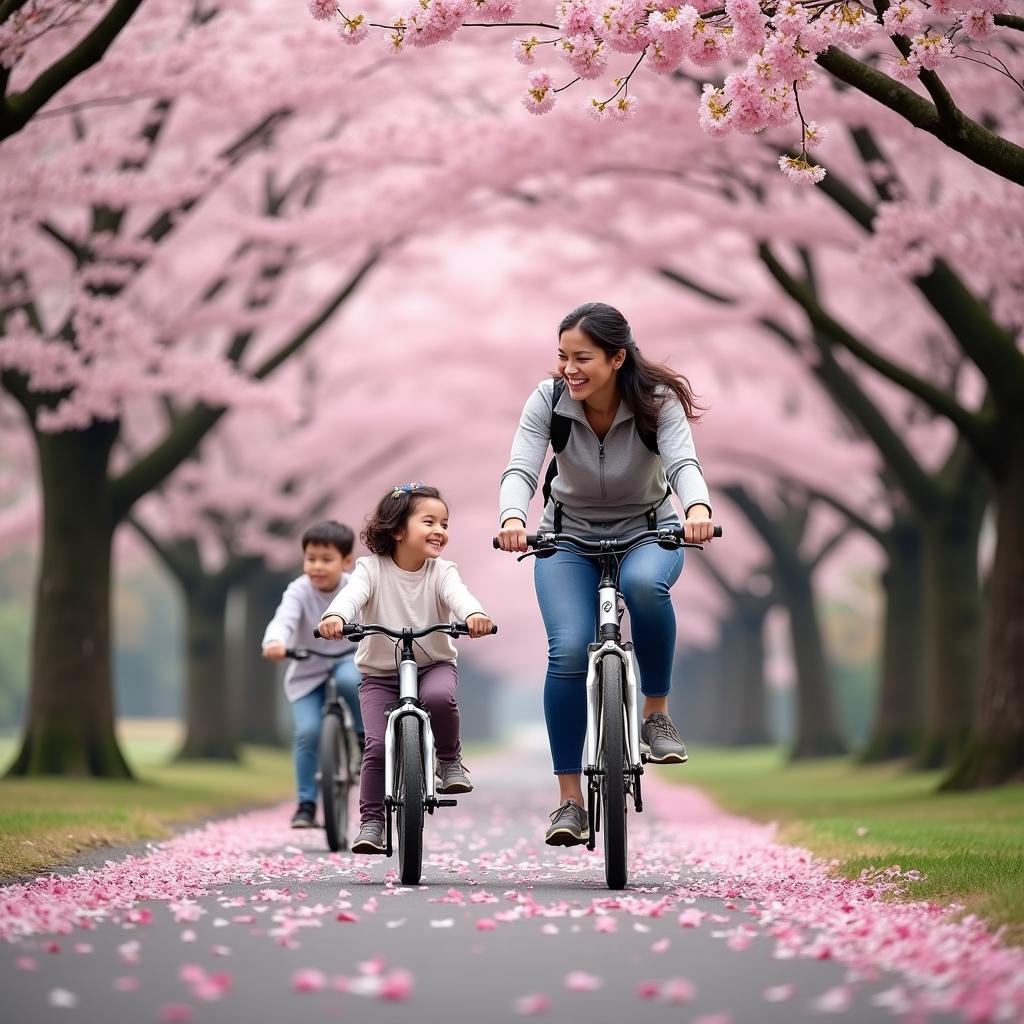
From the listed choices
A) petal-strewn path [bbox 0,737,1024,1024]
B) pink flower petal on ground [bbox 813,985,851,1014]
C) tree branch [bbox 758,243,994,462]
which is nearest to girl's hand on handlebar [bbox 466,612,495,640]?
petal-strewn path [bbox 0,737,1024,1024]

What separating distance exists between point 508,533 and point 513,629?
175 feet

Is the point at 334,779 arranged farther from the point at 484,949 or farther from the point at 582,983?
the point at 582,983

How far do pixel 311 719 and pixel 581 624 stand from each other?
329 cm

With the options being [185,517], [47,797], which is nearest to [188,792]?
[47,797]

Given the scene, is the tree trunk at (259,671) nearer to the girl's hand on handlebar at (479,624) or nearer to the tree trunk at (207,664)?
the tree trunk at (207,664)

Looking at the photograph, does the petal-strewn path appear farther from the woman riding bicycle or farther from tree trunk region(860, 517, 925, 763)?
tree trunk region(860, 517, 925, 763)

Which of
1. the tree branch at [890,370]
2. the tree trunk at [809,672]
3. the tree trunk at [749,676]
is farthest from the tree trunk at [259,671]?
the tree branch at [890,370]

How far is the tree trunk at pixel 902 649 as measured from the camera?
2227 cm

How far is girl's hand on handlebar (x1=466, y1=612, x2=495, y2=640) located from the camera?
20.9 ft

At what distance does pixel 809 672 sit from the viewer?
2833 centimetres

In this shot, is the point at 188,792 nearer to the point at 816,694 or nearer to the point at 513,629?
the point at 816,694

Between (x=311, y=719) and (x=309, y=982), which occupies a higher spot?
(x=311, y=719)

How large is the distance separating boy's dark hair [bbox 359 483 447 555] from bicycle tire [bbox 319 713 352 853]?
215 centimetres

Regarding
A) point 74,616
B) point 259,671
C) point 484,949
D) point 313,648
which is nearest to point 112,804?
point 74,616
